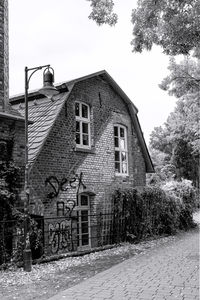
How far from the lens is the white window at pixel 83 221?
1377 cm

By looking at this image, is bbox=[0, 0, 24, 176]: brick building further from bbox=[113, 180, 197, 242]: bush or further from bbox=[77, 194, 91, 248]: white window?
bbox=[113, 180, 197, 242]: bush

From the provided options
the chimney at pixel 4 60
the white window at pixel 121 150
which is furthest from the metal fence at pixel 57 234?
the chimney at pixel 4 60

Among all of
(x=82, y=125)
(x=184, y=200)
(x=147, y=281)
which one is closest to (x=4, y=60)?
(x=82, y=125)

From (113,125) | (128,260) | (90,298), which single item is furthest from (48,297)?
(113,125)

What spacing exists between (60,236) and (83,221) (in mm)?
1906

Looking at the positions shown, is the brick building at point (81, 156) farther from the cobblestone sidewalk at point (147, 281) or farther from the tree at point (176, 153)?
the tree at point (176, 153)

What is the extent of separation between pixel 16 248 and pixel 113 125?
7903 mm

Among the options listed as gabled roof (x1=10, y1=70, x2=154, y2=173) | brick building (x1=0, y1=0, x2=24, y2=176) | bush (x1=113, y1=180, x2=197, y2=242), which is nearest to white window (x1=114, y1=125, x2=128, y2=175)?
bush (x1=113, y1=180, x2=197, y2=242)

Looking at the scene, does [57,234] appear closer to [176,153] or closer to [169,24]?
[169,24]

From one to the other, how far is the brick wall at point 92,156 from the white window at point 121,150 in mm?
221

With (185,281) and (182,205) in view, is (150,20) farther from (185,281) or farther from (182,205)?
(182,205)

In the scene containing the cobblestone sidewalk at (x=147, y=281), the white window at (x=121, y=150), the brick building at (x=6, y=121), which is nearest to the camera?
the cobblestone sidewalk at (x=147, y=281)

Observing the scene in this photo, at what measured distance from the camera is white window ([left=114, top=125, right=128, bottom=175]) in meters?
16.3

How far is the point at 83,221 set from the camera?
46.4ft
